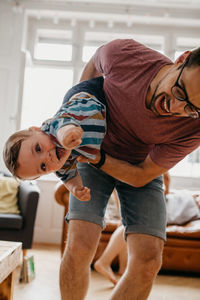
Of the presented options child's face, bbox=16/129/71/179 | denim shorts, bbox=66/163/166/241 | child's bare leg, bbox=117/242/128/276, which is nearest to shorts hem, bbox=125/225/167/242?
denim shorts, bbox=66/163/166/241

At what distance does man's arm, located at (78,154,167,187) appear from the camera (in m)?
1.31

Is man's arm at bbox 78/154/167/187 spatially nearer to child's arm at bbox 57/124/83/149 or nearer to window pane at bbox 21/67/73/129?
child's arm at bbox 57/124/83/149

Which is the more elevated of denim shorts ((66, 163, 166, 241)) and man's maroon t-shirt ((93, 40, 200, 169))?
man's maroon t-shirt ((93, 40, 200, 169))

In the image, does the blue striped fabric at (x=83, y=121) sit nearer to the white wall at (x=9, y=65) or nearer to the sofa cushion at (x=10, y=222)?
the sofa cushion at (x=10, y=222)

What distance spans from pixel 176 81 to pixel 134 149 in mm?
462

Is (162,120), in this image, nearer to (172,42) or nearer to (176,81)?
(176,81)

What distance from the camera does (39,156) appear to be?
1.12 meters

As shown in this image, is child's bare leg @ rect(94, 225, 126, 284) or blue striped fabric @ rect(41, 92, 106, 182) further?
child's bare leg @ rect(94, 225, 126, 284)

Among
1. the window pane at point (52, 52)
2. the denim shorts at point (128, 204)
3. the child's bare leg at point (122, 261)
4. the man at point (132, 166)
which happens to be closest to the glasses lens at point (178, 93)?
the man at point (132, 166)

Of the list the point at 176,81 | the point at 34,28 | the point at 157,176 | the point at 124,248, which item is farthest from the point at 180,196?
the point at 34,28

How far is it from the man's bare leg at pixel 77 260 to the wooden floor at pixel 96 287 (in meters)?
1.12

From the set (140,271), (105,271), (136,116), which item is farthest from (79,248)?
(105,271)

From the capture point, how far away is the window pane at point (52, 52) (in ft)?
15.8

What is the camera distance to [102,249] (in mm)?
3068
